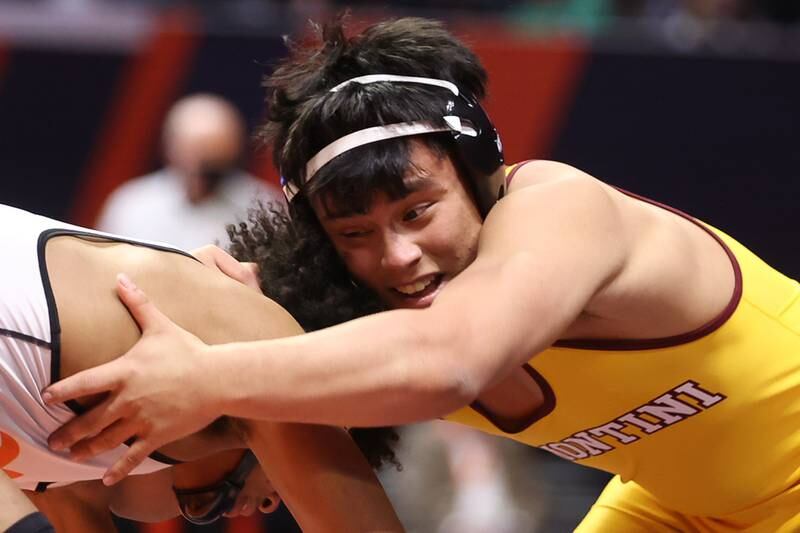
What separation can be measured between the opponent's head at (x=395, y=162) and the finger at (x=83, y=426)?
597 millimetres

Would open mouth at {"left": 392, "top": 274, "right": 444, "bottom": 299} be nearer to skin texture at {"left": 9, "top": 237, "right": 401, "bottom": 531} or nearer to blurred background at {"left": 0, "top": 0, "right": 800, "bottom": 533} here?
skin texture at {"left": 9, "top": 237, "right": 401, "bottom": 531}

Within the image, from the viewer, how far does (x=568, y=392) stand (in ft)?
8.27

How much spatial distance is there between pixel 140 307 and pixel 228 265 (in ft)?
1.63

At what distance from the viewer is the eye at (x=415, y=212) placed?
2.45 meters

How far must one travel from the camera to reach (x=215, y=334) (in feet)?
7.27

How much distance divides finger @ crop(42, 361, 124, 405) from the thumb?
0.28 ft

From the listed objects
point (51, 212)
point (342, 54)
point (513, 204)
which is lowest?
point (51, 212)

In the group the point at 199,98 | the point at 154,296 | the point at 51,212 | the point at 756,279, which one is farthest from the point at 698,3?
the point at 154,296

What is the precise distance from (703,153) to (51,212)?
252cm

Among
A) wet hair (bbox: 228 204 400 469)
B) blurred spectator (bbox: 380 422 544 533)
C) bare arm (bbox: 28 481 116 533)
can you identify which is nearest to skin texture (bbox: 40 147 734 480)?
wet hair (bbox: 228 204 400 469)

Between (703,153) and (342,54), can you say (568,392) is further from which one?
(703,153)

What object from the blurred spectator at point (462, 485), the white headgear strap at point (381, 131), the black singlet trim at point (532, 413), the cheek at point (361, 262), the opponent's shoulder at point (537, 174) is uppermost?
the white headgear strap at point (381, 131)

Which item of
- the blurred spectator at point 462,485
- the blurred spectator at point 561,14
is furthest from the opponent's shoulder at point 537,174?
the blurred spectator at point 561,14

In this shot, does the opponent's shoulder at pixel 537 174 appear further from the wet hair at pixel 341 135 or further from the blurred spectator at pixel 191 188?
the blurred spectator at pixel 191 188
